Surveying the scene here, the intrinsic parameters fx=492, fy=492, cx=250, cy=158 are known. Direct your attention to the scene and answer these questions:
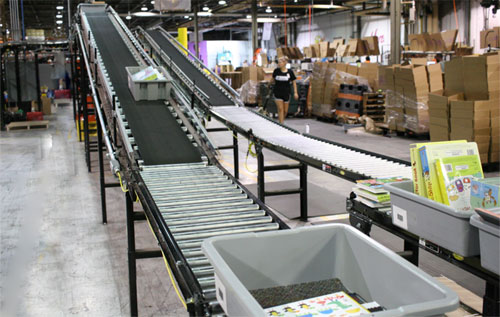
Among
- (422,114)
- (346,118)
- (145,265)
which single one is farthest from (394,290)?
(346,118)

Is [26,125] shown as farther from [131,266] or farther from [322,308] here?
[322,308]

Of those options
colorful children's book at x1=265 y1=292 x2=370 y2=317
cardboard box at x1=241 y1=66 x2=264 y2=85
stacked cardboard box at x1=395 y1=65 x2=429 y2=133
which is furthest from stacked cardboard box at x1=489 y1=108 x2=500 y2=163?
cardboard box at x1=241 y1=66 x2=264 y2=85

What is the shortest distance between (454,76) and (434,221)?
6679mm

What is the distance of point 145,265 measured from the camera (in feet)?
14.8

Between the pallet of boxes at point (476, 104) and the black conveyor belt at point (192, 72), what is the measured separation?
3.68 m

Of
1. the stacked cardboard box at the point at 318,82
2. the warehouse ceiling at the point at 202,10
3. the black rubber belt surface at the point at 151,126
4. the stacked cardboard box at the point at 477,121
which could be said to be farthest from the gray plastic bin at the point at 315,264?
the warehouse ceiling at the point at 202,10

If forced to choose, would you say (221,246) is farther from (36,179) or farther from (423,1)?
(423,1)

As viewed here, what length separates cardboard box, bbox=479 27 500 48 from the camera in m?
11.2

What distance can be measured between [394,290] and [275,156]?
25.6ft

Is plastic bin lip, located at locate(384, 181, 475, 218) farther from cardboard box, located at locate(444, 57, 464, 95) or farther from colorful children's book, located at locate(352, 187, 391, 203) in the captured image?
cardboard box, located at locate(444, 57, 464, 95)

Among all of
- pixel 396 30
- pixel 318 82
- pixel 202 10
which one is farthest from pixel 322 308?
pixel 202 10

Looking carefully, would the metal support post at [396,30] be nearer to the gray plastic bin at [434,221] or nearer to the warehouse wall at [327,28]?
the gray plastic bin at [434,221]

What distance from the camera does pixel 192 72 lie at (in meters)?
10.1

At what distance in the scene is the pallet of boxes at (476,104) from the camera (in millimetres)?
7387
